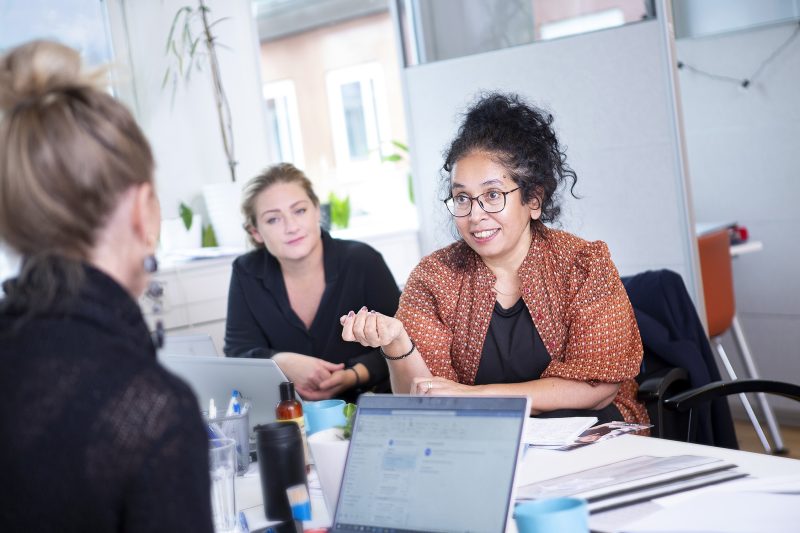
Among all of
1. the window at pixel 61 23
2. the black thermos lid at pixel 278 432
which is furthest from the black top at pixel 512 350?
the window at pixel 61 23

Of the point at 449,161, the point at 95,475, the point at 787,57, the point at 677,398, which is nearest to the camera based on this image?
the point at 95,475

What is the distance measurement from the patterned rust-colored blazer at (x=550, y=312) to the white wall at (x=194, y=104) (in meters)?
2.15

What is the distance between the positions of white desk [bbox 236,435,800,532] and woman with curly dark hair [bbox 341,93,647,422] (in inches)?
15.4

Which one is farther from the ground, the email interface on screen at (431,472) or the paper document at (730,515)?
the email interface on screen at (431,472)

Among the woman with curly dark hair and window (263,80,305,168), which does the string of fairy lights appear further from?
window (263,80,305,168)

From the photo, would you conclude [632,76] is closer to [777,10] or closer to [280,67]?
[777,10]

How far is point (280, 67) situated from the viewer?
18.9 ft

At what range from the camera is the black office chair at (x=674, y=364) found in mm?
2291

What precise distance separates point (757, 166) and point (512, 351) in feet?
7.82

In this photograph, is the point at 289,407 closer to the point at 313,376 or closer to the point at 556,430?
the point at 556,430

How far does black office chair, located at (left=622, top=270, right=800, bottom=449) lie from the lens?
90.2 inches

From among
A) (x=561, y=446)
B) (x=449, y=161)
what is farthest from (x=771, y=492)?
(x=449, y=161)

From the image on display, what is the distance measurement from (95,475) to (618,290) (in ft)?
5.09

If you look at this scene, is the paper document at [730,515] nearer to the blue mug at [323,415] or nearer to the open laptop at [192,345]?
the blue mug at [323,415]
